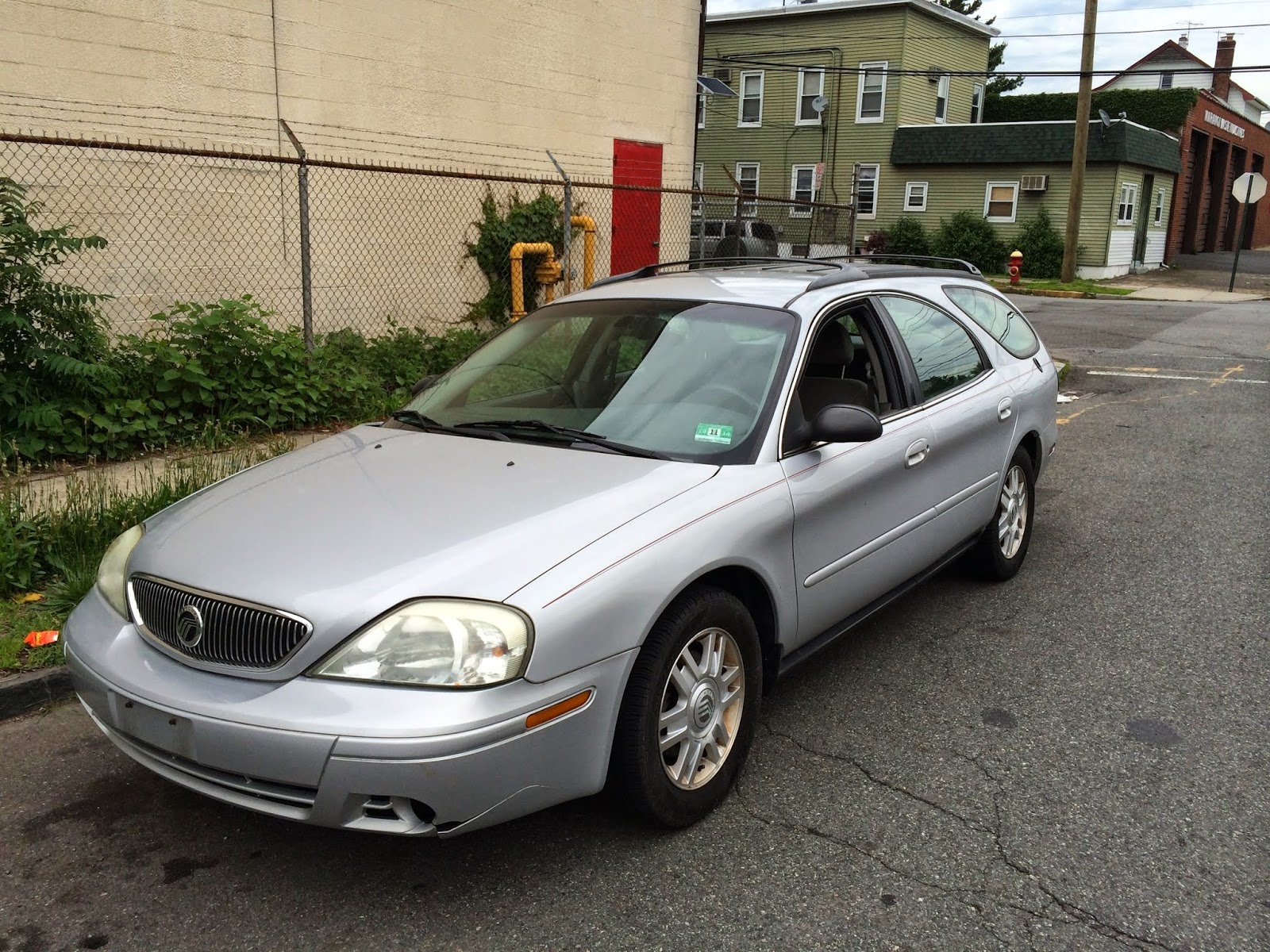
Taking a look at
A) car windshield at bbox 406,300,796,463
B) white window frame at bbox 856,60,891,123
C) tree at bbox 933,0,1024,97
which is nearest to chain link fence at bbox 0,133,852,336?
car windshield at bbox 406,300,796,463

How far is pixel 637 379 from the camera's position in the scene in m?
3.96

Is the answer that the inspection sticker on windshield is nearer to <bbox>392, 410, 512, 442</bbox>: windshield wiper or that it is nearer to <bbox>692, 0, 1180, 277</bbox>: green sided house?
<bbox>392, 410, 512, 442</bbox>: windshield wiper

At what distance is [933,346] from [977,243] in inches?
1219

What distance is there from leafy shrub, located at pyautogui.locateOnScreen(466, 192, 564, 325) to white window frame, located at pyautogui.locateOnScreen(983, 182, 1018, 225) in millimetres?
24313

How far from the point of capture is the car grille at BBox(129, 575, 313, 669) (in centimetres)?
A: 277

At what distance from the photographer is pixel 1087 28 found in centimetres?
2648

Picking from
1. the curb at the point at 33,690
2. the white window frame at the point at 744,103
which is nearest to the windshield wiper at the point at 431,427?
the curb at the point at 33,690

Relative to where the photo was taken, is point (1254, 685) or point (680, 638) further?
point (1254, 685)

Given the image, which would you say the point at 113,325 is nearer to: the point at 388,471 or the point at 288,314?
the point at 288,314

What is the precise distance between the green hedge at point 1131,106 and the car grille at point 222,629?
130ft

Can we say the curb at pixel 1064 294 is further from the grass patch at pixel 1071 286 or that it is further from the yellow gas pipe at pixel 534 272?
the yellow gas pipe at pixel 534 272

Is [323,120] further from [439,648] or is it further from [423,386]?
[439,648]

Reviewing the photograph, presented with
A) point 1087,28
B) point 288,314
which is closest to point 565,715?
point 288,314

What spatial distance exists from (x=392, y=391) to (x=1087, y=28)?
940 inches
